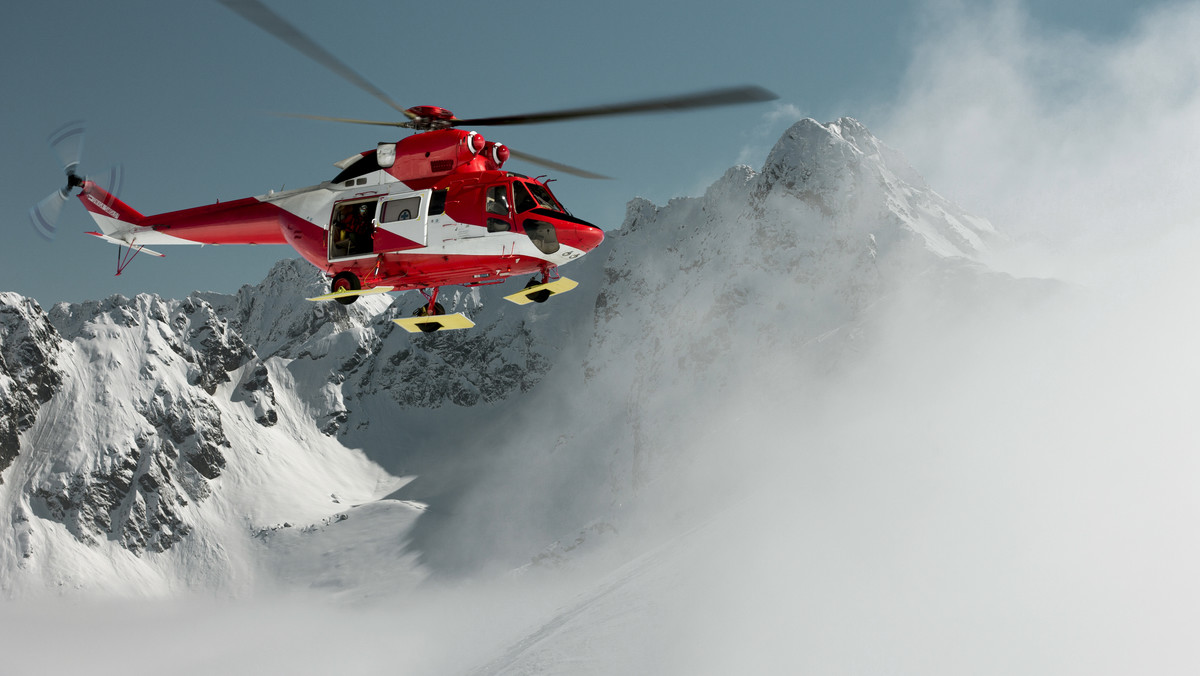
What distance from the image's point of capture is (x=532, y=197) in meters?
→ 22.0

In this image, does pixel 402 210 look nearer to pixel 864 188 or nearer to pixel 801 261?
pixel 801 261

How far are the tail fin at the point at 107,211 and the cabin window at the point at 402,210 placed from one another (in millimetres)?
9671

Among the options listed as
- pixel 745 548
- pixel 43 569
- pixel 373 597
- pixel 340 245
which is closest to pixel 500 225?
pixel 340 245

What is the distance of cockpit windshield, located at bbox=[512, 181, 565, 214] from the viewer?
2184cm

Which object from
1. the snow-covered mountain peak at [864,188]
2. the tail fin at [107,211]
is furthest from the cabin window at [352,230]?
the snow-covered mountain peak at [864,188]

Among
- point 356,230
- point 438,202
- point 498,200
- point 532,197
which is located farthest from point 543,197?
point 356,230

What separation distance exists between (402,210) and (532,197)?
3.38 meters

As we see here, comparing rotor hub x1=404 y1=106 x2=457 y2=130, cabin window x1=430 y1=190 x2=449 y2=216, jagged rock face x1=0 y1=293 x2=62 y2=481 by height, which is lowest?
jagged rock face x1=0 y1=293 x2=62 y2=481

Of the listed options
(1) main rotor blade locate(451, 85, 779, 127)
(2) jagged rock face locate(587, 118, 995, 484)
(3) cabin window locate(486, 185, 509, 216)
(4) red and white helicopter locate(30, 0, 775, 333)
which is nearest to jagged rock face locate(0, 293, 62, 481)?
(2) jagged rock face locate(587, 118, 995, 484)

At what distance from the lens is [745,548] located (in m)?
41.3

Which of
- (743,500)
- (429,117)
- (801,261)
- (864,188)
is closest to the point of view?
(429,117)

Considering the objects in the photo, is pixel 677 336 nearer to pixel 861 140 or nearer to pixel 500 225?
pixel 861 140

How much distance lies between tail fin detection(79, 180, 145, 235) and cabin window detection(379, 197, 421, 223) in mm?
9671

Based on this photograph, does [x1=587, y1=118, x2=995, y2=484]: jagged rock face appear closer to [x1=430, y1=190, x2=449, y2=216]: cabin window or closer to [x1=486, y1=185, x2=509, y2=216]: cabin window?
[x1=486, y1=185, x2=509, y2=216]: cabin window
